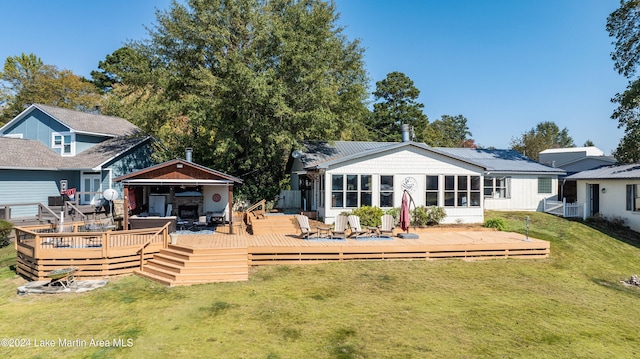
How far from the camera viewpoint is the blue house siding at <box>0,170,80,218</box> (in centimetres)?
1886

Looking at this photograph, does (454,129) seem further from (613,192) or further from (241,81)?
(241,81)

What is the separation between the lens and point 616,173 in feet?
65.3

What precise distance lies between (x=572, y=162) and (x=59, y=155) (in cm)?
3943

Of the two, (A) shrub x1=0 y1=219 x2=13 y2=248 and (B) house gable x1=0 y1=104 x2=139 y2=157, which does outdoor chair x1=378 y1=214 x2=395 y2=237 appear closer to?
(A) shrub x1=0 y1=219 x2=13 y2=248

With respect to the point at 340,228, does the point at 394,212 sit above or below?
above

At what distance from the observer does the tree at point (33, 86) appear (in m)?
31.8

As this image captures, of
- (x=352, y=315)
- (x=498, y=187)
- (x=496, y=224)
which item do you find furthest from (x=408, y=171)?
(x=352, y=315)

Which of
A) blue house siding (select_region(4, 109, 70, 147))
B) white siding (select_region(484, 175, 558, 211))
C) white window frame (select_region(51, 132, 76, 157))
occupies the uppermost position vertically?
blue house siding (select_region(4, 109, 70, 147))

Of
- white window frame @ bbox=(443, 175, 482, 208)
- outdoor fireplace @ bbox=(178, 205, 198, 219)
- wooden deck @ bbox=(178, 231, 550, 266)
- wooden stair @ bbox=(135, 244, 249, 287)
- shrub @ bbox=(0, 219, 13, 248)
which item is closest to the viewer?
wooden stair @ bbox=(135, 244, 249, 287)

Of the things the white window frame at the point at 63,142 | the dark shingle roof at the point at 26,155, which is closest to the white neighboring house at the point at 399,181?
the dark shingle roof at the point at 26,155

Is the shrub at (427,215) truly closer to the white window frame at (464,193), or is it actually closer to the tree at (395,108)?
the white window frame at (464,193)

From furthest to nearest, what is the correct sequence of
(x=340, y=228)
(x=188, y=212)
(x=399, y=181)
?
(x=188, y=212)
(x=399, y=181)
(x=340, y=228)

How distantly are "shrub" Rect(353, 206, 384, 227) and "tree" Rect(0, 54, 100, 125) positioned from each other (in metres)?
34.0

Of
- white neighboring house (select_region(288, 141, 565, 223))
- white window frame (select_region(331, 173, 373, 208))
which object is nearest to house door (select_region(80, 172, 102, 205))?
white neighboring house (select_region(288, 141, 565, 223))
